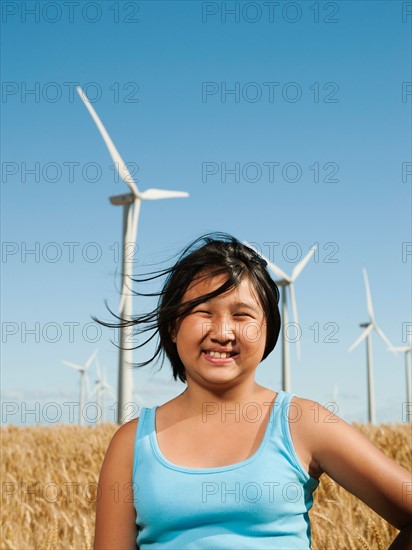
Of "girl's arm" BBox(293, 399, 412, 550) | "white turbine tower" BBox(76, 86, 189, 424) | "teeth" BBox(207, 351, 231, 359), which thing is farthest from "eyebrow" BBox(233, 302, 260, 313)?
"white turbine tower" BBox(76, 86, 189, 424)

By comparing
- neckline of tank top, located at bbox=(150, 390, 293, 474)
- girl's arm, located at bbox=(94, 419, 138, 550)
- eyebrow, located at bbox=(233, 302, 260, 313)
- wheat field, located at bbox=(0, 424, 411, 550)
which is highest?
eyebrow, located at bbox=(233, 302, 260, 313)

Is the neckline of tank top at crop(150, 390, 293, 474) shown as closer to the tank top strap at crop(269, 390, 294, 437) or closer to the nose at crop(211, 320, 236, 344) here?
the tank top strap at crop(269, 390, 294, 437)

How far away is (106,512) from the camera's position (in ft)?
9.29

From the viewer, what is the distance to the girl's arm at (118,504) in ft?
9.20

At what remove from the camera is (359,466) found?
8.38 feet

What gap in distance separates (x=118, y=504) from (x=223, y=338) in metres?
0.76

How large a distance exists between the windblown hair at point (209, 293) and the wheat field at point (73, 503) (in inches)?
62.0

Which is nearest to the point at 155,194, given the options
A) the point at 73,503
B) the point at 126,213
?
the point at 126,213

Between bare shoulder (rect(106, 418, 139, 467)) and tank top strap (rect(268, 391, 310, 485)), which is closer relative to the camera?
tank top strap (rect(268, 391, 310, 485))

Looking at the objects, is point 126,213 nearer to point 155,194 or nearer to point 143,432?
point 155,194

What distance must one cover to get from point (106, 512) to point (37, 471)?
5676mm

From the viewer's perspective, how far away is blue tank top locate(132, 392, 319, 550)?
2535mm

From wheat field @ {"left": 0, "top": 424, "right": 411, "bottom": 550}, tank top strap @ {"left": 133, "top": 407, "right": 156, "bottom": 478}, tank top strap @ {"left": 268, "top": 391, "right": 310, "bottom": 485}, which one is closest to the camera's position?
tank top strap @ {"left": 268, "top": 391, "right": 310, "bottom": 485}

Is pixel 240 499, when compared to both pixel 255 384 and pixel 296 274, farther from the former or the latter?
pixel 296 274
